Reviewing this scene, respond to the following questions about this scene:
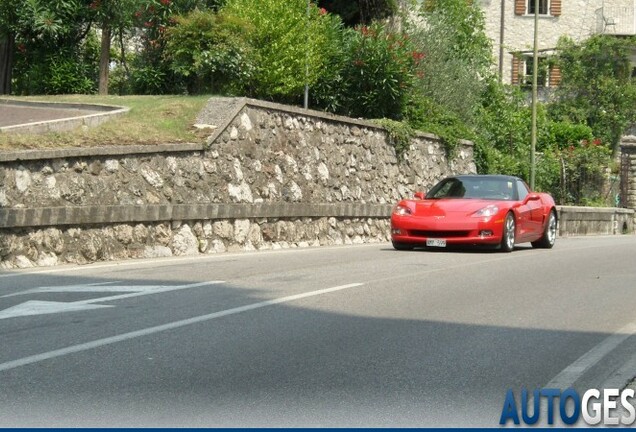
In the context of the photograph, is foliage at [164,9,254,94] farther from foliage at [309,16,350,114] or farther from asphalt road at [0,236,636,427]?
asphalt road at [0,236,636,427]

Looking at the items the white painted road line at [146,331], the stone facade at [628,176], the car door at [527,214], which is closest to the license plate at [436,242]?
the car door at [527,214]

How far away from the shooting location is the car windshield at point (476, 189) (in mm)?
19984

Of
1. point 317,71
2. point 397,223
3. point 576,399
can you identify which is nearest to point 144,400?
point 576,399

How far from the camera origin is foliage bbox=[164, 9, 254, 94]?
2427 centimetres

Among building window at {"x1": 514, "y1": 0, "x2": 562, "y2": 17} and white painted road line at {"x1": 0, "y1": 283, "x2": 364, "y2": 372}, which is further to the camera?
building window at {"x1": 514, "y1": 0, "x2": 562, "y2": 17}

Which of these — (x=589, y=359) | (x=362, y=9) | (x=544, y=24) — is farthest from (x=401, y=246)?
(x=544, y=24)

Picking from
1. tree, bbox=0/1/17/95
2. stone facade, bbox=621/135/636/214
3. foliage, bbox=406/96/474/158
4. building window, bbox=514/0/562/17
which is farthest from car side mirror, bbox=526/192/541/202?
building window, bbox=514/0/562/17

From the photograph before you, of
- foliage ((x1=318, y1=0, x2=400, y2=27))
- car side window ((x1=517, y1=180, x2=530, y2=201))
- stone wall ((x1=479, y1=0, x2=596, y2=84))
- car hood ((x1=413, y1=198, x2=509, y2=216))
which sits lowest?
car hood ((x1=413, y1=198, x2=509, y2=216))

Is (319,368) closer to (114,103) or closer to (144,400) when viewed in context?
(144,400)

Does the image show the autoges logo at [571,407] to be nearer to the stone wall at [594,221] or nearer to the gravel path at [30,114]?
the gravel path at [30,114]

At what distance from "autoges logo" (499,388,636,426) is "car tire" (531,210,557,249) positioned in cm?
1479

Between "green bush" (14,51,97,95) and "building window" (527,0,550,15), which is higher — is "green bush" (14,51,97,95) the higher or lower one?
the lower one

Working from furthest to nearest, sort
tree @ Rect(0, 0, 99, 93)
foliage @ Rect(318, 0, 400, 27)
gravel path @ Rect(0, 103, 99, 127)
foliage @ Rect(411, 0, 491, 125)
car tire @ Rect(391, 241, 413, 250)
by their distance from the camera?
foliage @ Rect(318, 0, 400, 27) → foliage @ Rect(411, 0, 491, 125) → tree @ Rect(0, 0, 99, 93) → gravel path @ Rect(0, 103, 99, 127) → car tire @ Rect(391, 241, 413, 250)

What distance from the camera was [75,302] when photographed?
10.7 m
